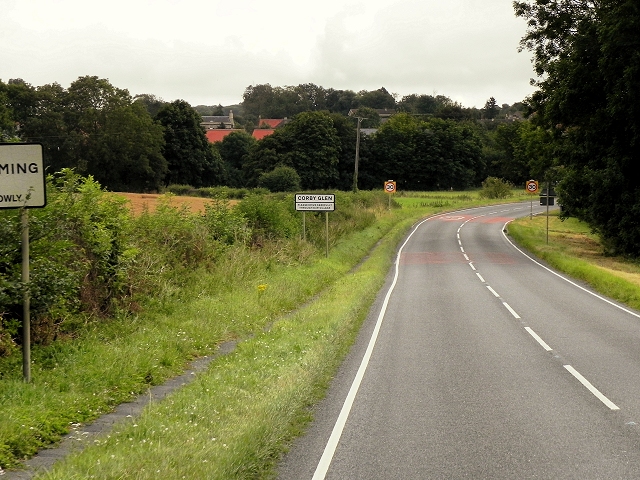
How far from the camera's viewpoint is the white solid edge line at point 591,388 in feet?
29.4

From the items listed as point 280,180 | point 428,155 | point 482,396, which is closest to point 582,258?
point 482,396

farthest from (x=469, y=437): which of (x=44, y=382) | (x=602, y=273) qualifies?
(x=602, y=273)

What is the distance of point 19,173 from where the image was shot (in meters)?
8.67

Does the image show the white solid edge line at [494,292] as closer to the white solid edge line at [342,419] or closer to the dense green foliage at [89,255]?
the white solid edge line at [342,419]

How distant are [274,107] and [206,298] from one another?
174727mm

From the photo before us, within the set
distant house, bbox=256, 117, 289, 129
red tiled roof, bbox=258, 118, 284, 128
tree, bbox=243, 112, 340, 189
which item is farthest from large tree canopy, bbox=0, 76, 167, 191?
red tiled roof, bbox=258, 118, 284, 128

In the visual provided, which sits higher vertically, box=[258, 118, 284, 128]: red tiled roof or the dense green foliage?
box=[258, 118, 284, 128]: red tiled roof

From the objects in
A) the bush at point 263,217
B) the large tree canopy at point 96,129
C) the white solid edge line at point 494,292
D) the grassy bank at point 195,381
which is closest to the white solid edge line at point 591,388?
the grassy bank at point 195,381

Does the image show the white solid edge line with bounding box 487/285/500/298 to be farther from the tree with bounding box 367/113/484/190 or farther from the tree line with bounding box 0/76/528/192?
the tree with bounding box 367/113/484/190

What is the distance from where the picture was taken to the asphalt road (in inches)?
263

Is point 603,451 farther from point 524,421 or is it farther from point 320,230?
point 320,230

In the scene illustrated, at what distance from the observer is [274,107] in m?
187

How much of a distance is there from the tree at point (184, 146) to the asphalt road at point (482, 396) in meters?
70.0

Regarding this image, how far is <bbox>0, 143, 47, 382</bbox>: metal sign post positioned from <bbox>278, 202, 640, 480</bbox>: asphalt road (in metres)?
3.86
